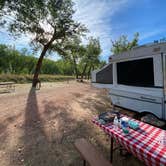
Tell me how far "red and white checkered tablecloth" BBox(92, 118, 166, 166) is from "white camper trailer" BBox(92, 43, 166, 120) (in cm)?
145

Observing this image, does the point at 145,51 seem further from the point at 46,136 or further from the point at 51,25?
the point at 51,25

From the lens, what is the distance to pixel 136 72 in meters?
4.09

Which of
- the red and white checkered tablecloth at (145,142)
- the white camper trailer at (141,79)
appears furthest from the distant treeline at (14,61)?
the red and white checkered tablecloth at (145,142)

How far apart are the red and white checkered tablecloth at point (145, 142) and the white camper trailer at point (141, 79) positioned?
57.0 inches

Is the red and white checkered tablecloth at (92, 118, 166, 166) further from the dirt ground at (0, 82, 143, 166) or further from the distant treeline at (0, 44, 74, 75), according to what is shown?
the distant treeline at (0, 44, 74, 75)

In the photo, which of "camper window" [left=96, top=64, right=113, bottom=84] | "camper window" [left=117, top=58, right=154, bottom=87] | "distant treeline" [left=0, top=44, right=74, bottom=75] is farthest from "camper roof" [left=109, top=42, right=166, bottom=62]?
"distant treeline" [left=0, top=44, right=74, bottom=75]

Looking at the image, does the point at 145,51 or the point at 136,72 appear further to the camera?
the point at 136,72

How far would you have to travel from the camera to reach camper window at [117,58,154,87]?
3.74 m

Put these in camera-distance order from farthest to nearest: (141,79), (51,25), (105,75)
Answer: (51,25), (105,75), (141,79)

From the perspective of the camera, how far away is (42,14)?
11.1m

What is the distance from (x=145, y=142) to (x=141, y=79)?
239 cm

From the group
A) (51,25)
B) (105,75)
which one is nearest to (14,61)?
(51,25)

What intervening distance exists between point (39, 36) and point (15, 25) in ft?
7.31

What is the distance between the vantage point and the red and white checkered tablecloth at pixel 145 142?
166cm
